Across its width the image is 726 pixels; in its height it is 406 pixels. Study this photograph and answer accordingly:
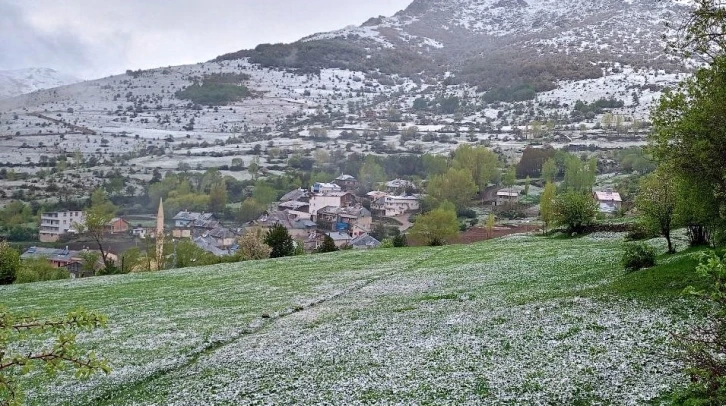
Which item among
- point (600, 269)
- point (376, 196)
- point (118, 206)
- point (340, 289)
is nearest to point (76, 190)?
point (118, 206)

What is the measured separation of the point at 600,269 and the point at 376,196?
12143 cm

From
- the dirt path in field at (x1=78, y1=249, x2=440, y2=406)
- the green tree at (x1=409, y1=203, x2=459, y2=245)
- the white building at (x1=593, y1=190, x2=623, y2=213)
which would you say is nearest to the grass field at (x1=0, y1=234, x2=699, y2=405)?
the dirt path in field at (x1=78, y1=249, x2=440, y2=406)

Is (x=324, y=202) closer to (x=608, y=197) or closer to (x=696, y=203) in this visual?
(x=608, y=197)

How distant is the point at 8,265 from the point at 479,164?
401 feet

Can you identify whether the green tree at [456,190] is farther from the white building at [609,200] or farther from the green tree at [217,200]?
the green tree at [217,200]

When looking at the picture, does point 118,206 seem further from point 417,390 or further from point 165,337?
point 417,390

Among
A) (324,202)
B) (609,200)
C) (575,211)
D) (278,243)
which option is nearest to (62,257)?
(278,243)

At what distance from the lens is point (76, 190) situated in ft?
600

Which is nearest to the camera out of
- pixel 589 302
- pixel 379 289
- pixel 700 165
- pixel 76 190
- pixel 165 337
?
pixel 589 302

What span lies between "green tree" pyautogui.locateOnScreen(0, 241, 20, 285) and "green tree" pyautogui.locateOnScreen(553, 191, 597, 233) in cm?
6564

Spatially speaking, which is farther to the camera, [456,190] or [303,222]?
[303,222]

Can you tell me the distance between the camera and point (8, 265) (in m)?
61.6

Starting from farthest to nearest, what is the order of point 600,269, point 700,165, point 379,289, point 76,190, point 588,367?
1. point 76,190
2. point 379,289
3. point 600,269
4. point 700,165
5. point 588,367

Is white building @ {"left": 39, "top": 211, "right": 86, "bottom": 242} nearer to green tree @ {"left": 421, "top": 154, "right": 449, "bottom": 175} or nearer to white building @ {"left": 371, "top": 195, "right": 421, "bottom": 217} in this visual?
white building @ {"left": 371, "top": 195, "right": 421, "bottom": 217}
